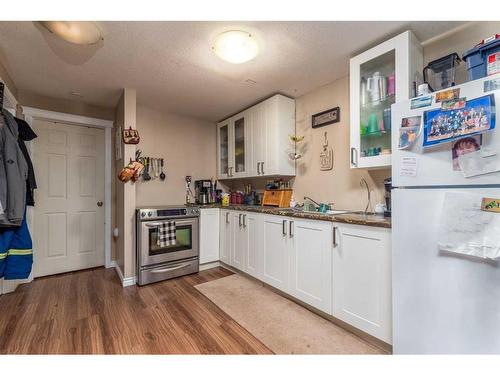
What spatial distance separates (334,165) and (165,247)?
2.23 meters

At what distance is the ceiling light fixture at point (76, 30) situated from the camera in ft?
5.06

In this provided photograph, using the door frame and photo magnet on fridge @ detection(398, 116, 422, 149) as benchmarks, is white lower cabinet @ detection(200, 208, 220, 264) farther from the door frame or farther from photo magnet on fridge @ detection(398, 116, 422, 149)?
photo magnet on fridge @ detection(398, 116, 422, 149)

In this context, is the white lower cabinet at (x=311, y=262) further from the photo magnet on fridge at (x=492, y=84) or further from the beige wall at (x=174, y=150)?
the beige wall at (x=174, y=150)

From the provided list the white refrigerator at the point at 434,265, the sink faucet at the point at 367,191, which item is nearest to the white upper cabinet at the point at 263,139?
the sink faucet at the point at 367,191

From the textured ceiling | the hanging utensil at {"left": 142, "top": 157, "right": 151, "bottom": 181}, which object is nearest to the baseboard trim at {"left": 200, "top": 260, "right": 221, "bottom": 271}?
the hanging utensil at {"left": 142, "top": 157, "right": 151, "bottom": 181}

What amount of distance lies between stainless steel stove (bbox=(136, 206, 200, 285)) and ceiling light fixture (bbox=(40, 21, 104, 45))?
5.48 ft

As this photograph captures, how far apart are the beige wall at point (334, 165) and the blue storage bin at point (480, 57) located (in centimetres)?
95

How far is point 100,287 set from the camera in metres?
2.67

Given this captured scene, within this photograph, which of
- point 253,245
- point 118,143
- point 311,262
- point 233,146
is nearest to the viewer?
point 311,262

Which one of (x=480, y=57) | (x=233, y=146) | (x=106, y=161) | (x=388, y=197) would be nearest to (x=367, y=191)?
(x=388, y=197)

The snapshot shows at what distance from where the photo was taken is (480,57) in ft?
4.33

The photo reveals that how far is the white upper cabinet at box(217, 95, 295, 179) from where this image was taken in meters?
2.88

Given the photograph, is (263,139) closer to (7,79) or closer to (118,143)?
(118,143)
